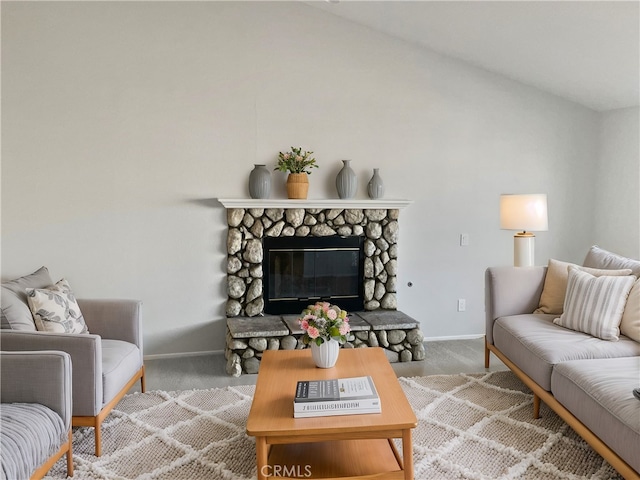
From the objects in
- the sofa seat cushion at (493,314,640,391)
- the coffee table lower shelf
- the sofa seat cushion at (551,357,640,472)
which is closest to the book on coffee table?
the coffee table lower shelf

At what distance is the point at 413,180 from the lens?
4.60 metres

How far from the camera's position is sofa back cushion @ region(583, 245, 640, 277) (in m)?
3.29

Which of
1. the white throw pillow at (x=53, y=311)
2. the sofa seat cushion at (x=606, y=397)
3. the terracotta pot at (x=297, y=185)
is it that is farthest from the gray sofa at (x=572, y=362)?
the white throw pillow at (x=53, y=311)

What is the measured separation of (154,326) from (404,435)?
9.02 ft

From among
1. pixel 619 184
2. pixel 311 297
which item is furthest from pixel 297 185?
pixel 619 184

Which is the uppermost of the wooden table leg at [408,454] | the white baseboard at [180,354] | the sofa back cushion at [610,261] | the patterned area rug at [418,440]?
the sofa back cushion at [610,261]

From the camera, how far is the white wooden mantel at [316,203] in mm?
4199

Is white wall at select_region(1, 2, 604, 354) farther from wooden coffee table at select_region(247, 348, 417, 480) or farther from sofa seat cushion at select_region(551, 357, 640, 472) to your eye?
sofa seat cushion at select_region(551, 357, 640, 472)

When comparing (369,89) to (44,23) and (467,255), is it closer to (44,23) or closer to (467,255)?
(467,255)

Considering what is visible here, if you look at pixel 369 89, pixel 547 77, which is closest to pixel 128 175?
pixel 369 89

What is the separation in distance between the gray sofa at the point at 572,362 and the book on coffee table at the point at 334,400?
0.99 m

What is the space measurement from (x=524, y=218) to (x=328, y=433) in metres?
2.51

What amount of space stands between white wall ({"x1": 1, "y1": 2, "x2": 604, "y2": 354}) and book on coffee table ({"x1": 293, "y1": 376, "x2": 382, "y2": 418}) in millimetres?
2211

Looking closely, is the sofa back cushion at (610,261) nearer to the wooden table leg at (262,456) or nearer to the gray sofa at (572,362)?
the gray sofa at (572,362)
